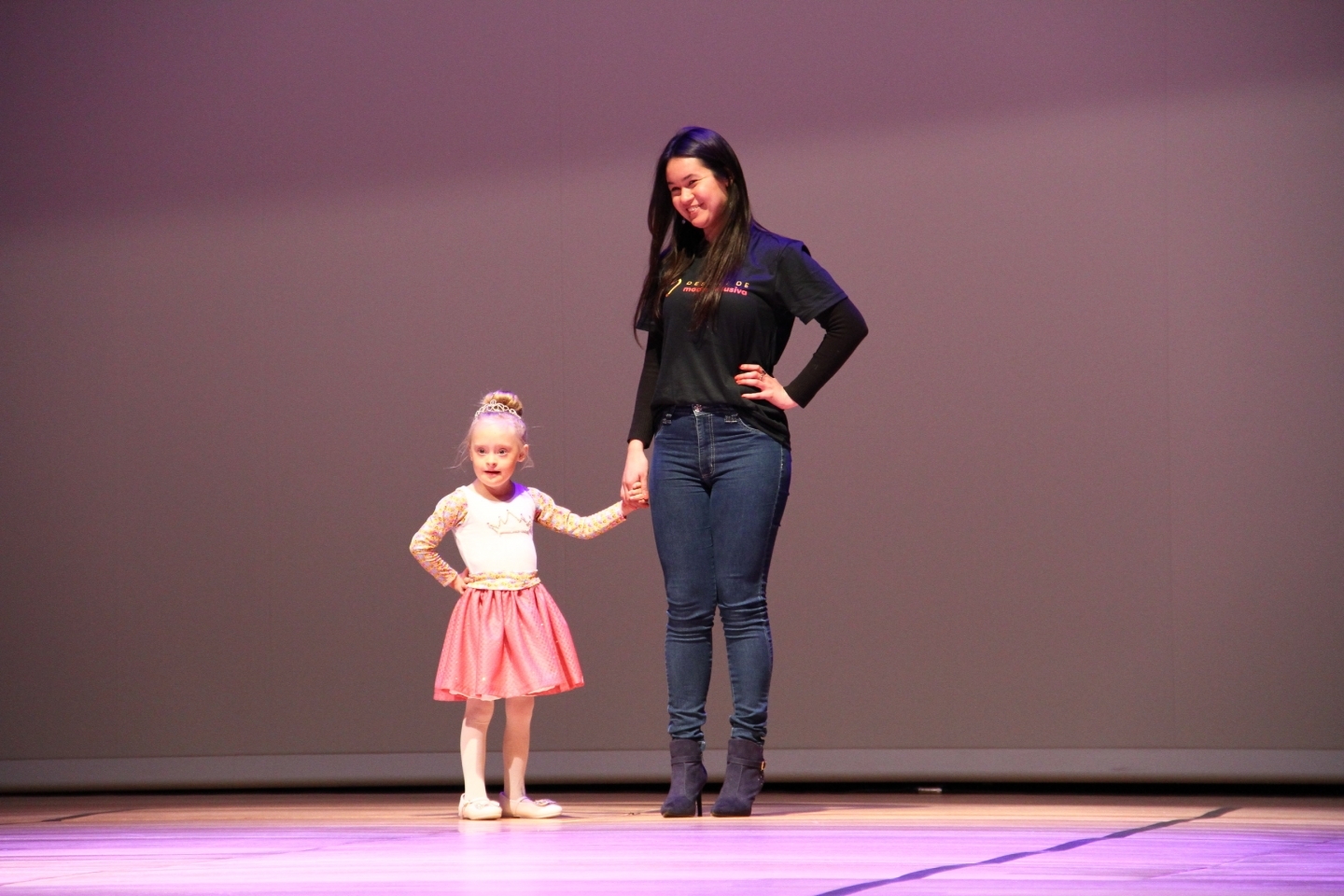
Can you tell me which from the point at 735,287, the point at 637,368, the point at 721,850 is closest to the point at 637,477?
the point at 735,287

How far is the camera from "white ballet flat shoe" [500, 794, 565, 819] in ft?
8.19

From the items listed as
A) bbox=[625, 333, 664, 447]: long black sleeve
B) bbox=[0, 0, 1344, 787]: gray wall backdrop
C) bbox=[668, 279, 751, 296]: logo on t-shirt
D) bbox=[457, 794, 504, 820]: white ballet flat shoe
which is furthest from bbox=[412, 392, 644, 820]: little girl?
bbox=[0, 0, 1344, 787]: gray wall backdrop

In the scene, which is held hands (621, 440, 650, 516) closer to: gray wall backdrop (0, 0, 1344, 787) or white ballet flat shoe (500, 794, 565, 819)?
white ballet flat shoe (500, 794, 565, 819)

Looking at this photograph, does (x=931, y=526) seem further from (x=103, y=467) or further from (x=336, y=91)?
(x=103, y=467)

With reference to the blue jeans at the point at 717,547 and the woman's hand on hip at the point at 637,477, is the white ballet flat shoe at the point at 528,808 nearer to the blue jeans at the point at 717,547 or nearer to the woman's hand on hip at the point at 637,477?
the blue jeans at the point at 717,547

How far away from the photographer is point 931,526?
3.18m

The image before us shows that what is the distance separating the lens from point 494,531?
261 centimetres

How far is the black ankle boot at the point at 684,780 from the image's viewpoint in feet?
7.50

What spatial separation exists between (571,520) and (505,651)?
10.5 inches

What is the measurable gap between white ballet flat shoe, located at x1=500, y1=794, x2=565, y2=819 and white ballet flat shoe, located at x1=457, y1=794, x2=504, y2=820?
22 mm

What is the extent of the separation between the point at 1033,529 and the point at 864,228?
73 centimetres

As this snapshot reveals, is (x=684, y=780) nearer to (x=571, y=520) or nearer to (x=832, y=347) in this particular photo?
(x=571, y=520)

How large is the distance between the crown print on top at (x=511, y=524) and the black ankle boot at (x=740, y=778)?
1.84 ft

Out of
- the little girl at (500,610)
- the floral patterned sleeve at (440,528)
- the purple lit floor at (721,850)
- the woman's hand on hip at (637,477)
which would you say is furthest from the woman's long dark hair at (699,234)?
the purple lit floor at (721,850)
